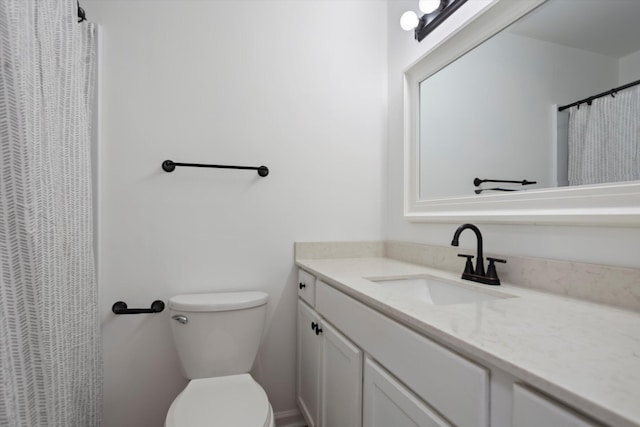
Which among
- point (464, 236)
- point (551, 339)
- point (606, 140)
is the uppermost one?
point (606, 140)

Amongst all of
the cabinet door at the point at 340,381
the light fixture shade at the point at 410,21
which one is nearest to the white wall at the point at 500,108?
the light fixture shade at the point at 410,21

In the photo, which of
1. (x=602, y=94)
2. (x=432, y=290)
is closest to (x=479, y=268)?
(x=432, y=290)

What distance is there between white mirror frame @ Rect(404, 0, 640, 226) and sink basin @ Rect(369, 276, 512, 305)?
10.9 inches

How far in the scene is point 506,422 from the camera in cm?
50

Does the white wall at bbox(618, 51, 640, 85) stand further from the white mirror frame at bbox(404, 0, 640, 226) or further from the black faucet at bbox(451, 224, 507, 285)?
the black faucet at bbox(451, 224, 507, 285)

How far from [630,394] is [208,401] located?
1132mm

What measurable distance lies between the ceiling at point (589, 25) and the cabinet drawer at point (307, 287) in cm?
124

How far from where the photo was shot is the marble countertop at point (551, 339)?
388mm

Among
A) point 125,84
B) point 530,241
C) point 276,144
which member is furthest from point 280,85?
point 530,241

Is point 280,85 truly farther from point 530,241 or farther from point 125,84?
point 530,241

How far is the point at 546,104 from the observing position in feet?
3.25

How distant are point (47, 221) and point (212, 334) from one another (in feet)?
2.34

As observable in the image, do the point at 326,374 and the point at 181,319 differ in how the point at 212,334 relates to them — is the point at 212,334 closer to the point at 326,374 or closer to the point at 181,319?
the point at 181,319

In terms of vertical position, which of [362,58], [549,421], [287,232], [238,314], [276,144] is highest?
[362,58]
